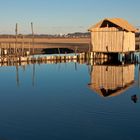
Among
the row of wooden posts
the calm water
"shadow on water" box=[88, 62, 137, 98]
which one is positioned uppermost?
the row of wooden posts

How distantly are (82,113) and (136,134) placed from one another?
16.1ft

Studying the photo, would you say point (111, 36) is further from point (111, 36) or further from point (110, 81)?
point (110, 81)

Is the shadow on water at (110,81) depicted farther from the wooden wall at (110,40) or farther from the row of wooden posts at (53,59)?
the row of wooden posts at (53,59)

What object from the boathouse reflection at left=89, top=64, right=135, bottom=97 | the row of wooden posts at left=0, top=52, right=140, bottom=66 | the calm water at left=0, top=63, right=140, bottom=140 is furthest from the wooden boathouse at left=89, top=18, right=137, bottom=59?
the calm water at left=0, top=63, right=140, bottom=140

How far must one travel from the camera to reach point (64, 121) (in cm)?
2058

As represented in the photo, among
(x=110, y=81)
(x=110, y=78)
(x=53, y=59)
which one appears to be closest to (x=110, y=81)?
(x=110, y=81)

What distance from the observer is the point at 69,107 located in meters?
24.2

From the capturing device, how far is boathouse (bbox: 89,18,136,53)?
5387 cm

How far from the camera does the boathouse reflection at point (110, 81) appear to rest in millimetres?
30656

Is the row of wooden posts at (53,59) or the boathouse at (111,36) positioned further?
the row of wooden posts at (53,59)

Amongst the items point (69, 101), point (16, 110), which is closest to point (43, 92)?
point (69, 101)

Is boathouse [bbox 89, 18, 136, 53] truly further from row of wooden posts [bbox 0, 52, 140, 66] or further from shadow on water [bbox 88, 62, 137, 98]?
shadow on water [bbox 88, 62, 137, 98]

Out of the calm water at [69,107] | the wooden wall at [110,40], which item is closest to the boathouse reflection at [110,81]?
the calm water at [69,107]

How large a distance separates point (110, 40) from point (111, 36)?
59 centimetres
